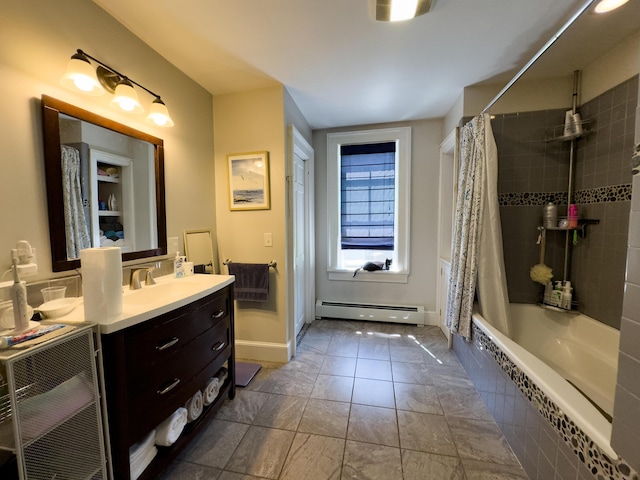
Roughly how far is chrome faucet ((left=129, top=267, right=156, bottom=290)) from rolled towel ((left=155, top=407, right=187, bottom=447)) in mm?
718

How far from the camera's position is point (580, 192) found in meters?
1.96

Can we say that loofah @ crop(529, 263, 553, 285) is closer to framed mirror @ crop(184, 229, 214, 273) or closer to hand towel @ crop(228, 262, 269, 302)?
hand towel @ crop(228, 262, 269, 302)

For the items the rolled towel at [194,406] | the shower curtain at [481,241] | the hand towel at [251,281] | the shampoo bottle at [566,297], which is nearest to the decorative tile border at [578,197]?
the shower curtain at [481,241]

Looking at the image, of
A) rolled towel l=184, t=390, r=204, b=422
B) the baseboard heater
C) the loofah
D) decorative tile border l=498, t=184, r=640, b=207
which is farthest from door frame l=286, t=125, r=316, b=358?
the loofah

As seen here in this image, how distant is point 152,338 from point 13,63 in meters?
1.25

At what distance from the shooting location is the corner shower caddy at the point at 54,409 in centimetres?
74

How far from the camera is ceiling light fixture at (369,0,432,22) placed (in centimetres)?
127

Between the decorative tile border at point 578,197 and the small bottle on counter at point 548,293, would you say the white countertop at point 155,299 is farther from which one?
the small bottle on counter at point 548,293

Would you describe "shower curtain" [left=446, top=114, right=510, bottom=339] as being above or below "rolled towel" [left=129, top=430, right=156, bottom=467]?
above

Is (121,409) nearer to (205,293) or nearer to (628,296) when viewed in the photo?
(205,293)

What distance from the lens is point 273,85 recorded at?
2.07m

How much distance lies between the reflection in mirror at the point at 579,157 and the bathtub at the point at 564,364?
145 mm

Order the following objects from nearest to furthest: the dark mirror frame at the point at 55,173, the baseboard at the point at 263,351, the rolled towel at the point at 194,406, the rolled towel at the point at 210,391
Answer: the dark mirror frame at the point at 55,173, the rolled towel at the point at 194,406, the rolled towel at the point at 210,391, the baseboard at the point at 263,351

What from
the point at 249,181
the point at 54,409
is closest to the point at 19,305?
the point at 54,409
